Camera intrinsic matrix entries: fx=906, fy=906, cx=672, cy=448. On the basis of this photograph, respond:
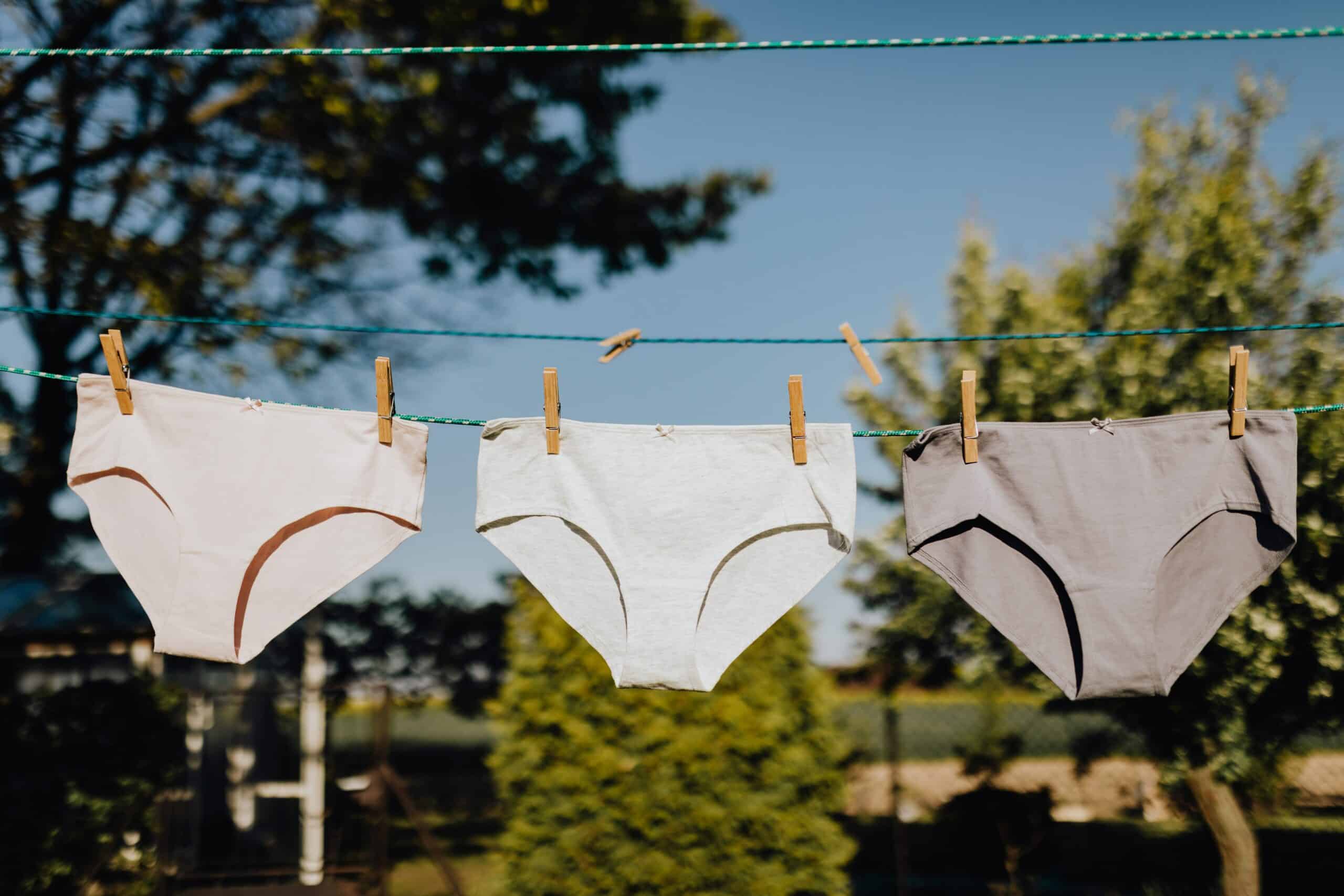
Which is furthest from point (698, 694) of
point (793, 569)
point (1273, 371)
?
point (1273, 371)

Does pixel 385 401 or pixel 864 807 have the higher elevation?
pixel 385 401

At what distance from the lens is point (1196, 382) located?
4801 millimetres

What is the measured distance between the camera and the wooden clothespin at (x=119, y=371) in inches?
98.3

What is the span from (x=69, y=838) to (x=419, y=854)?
108 inches

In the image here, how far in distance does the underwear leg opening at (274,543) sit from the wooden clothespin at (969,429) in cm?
158

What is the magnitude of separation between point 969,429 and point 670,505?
0.87 metres

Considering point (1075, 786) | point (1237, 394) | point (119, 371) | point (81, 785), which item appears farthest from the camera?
point (1075, 786)

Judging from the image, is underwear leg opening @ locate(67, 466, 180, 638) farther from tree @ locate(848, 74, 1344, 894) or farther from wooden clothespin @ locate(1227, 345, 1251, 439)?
tree @ locate(848, 74, 1344, 894)

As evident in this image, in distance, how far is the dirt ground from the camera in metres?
7.24

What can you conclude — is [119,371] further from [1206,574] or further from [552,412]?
[1206,574]

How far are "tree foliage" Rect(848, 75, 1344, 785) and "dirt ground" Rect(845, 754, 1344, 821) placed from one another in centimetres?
152

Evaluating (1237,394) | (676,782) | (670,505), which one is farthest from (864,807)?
(1237,394)

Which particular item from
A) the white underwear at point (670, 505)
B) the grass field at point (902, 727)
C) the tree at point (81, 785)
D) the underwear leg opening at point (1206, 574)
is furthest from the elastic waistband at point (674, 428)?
the tree at point (81, 785)

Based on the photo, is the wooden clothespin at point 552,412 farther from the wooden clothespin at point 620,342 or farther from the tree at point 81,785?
the tree at point 81,785
